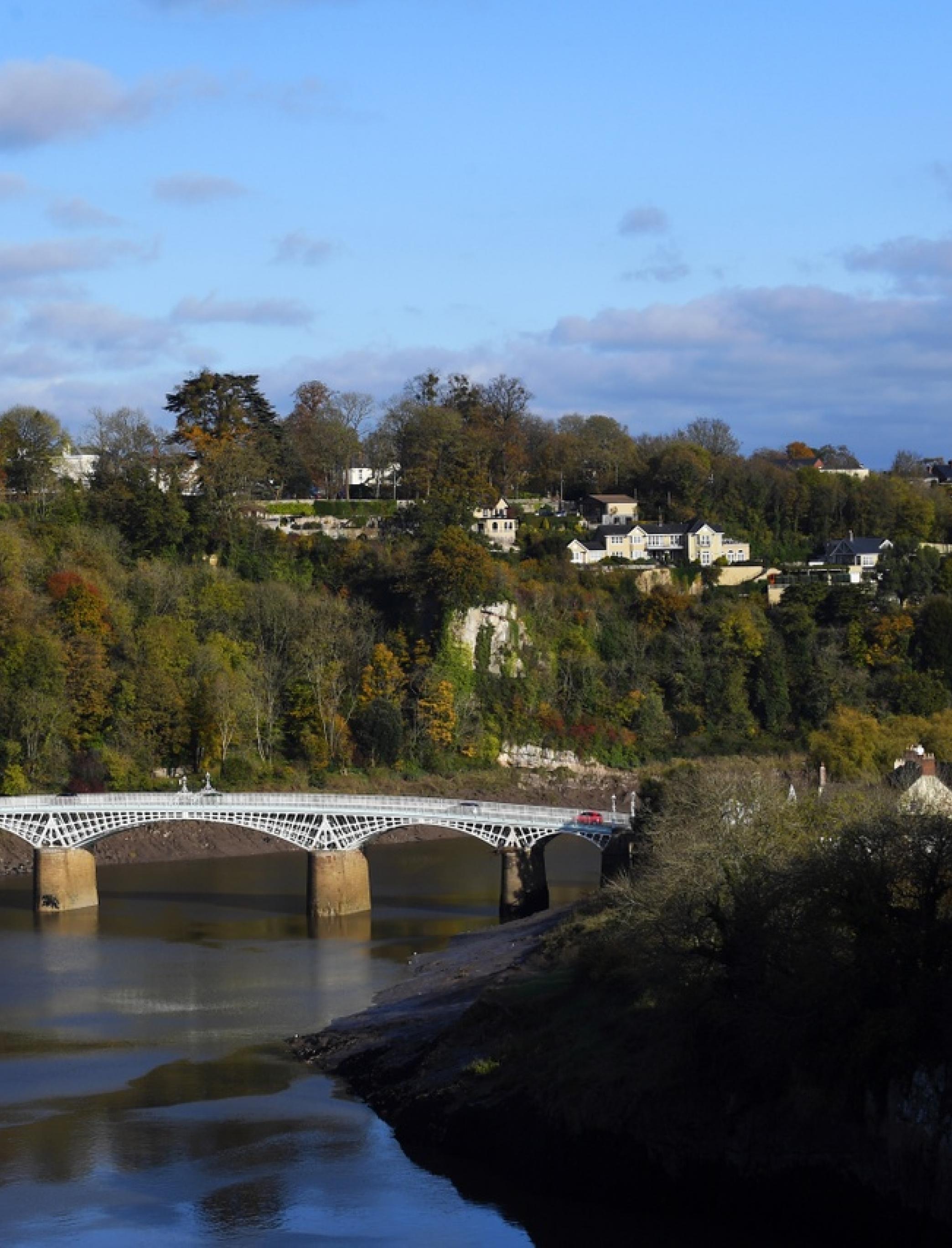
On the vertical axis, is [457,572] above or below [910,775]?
above

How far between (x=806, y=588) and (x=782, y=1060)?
76611 millimetres

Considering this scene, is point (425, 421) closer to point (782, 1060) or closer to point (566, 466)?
point (566, 466)

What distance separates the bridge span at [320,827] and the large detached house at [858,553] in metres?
54.6

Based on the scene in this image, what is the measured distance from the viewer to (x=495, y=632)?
103812 millimetres

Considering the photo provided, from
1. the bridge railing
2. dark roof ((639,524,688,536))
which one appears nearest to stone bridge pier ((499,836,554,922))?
the bridge railing

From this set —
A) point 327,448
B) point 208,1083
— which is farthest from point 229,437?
point 208,1083

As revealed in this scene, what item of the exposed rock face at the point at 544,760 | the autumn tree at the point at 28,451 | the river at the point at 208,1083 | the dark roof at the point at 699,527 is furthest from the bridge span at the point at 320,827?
the dark roof at the point at 699,527

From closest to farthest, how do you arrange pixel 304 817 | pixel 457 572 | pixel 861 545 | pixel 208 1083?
1. pixel 208 1083
2. pixel 304 817
3. pixel 457 572
4. pixel 861 545

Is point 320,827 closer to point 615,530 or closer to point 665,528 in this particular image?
point 615,530

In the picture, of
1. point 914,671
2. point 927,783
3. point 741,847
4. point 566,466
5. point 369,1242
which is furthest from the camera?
point 566,466

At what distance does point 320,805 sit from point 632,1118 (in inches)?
1248

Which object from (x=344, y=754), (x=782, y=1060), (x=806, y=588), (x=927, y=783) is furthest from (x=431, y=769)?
(x=782, y=1060)

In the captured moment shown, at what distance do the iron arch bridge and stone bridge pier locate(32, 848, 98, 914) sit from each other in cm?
46

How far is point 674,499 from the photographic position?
5069 inches
